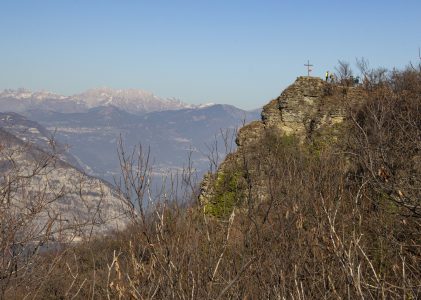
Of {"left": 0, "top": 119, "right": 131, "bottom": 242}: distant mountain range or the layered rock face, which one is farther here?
the layered rock face

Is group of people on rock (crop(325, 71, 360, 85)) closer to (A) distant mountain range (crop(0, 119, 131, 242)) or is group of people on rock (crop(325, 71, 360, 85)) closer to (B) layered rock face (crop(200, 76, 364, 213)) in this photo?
(B) layered rock face (crop(200, 76, 364, 213))

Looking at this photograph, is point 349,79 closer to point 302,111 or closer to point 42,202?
point 302,111

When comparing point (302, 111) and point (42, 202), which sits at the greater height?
point (302, 111)

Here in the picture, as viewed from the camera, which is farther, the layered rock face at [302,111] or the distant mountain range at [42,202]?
the layered rock face at [302,111]

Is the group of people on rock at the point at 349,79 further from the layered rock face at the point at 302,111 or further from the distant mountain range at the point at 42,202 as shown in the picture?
the distant mountain range at the point at 42,202

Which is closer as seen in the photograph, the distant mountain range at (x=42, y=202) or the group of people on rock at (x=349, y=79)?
the distant mountain range at (x=42, y=202)

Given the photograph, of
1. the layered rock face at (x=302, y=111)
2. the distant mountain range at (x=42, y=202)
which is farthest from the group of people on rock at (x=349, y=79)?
the distant mountain range at (x=42, y=202)

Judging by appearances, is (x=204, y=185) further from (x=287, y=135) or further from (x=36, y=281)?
(x=36, y=281)

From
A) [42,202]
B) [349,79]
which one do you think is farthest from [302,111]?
[42,202]

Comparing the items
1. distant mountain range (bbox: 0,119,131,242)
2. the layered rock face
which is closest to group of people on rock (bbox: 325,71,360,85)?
the layered rock face

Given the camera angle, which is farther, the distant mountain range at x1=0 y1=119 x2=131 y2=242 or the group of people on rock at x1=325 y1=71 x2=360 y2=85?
the group of people on rock at x1=325 y1=71 x2=360 y2=85

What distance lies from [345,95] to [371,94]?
2052 mm

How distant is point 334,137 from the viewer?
2658cm

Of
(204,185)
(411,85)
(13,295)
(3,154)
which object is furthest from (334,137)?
(13,295)
